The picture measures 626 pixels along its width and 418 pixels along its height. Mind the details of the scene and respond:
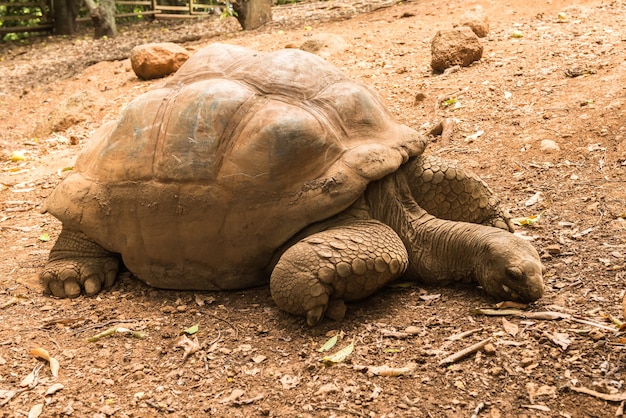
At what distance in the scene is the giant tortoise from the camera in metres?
3.24

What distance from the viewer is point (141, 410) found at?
2.69 m

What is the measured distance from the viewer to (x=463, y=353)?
9.17 feet

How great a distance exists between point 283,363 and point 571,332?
4.16 ft

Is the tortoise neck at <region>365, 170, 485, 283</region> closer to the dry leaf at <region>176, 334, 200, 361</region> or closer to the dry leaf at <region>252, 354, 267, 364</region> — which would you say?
the dry leaf at <region>252, 354, 267, 364</region>

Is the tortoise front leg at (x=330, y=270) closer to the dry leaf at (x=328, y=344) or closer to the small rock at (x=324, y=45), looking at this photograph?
the dry leaf at (x=328, y=344)

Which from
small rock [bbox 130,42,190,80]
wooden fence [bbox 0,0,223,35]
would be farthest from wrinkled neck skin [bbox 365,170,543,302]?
wooden fence [bbox 0,0,223,35]

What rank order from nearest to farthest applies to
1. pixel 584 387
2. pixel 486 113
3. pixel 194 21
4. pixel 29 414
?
pixel 584 387
pixel 29 414
pixel 486 113
pixel 194 21

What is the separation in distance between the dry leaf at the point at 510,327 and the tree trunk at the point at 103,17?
13.6 metres

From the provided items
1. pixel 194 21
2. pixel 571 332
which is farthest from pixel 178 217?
pixel 194 21

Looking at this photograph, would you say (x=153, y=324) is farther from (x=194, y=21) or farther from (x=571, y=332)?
(x=194, y=21)

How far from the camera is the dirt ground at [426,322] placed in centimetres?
263

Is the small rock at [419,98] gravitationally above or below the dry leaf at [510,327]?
above

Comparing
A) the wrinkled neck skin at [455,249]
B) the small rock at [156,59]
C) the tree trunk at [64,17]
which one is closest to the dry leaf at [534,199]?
the wrinkled neck skin at [455,249]

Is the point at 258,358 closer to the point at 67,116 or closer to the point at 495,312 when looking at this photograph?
the point at 495,312
